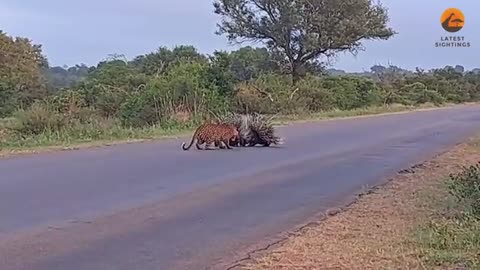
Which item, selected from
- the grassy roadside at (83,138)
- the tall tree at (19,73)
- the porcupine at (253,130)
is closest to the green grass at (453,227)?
the porcupine at (253,130)

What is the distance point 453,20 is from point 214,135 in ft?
76.8

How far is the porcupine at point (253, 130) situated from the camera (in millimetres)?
18016

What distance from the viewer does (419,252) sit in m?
6.72

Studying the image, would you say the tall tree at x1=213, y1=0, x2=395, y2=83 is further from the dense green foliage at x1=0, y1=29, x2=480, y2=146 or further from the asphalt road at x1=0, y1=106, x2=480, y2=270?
the asphalt road at x1=0, y1=106, x2=480, y2=270

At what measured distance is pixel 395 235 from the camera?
7.62 m

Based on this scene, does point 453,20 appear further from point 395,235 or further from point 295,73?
point 395,235

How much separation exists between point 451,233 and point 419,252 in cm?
85

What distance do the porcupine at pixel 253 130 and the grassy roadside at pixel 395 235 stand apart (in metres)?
7.24

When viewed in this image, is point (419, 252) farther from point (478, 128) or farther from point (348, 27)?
point (348, 27)

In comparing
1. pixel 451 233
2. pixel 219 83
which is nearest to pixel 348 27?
pixel 219 83

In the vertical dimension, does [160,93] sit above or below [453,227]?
above

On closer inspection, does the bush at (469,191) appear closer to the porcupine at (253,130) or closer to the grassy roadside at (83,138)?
the porcupine at (253,130)

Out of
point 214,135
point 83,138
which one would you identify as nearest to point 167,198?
point 214,135

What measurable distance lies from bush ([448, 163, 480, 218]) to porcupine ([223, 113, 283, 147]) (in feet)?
27.9
